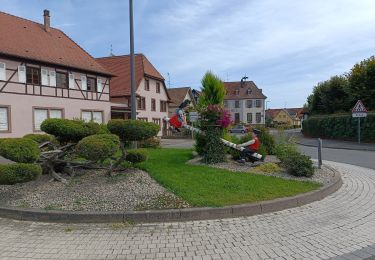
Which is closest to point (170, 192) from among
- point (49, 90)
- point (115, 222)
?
point (115, 222)

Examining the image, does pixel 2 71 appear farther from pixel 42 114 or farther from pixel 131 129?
pixel 131 129

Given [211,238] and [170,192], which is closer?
[211,238]

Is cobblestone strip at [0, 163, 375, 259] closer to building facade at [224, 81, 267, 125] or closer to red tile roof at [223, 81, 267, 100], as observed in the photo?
building facade at [224, 81, 267, 125]

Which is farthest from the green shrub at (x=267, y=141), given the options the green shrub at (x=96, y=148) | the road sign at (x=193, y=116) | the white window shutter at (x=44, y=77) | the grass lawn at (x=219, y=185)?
the white window shutter at (x=44, y=77)

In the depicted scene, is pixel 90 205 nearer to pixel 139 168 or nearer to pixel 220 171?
pixel 139 168

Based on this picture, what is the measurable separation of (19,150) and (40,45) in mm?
23616

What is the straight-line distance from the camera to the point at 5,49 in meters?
22.8

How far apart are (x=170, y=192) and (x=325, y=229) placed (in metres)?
2.92

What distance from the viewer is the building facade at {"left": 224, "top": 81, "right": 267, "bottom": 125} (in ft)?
260

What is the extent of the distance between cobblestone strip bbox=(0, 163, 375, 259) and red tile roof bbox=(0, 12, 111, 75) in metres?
20.8

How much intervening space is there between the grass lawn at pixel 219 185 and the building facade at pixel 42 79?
56.3 ft

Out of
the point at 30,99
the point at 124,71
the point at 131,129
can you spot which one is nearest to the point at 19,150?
the point at 131,129

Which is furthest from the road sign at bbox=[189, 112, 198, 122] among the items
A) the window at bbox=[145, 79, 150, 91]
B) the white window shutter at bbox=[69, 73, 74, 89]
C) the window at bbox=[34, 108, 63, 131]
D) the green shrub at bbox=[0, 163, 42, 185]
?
the window at bbox=[145, 79, 150, 91]

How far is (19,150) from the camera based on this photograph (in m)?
6.40
